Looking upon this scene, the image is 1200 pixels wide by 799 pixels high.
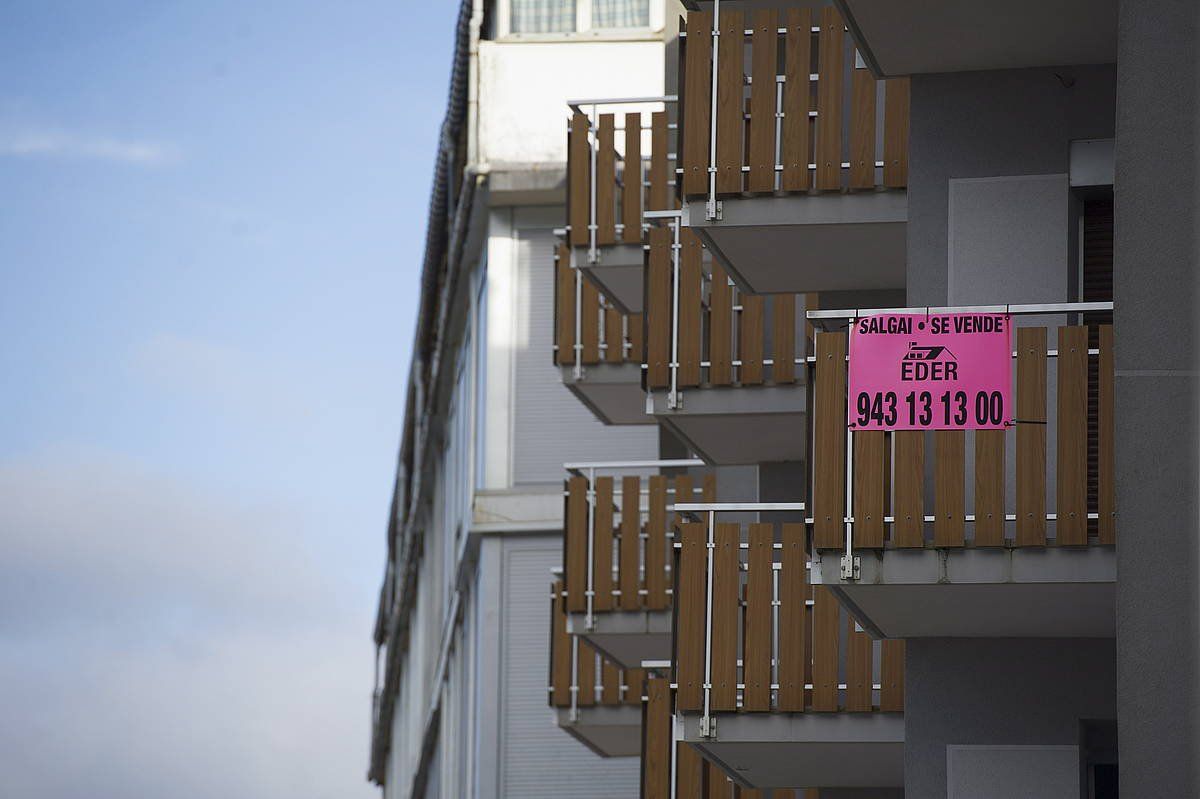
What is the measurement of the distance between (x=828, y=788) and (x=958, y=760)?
3903mm

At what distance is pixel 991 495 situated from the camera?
1380 cm

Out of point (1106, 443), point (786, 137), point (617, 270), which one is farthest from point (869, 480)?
point (617, 270)

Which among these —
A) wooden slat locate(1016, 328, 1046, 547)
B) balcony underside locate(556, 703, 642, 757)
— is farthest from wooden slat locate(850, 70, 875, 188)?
balcony underside locate(556, 703, 642, 757)

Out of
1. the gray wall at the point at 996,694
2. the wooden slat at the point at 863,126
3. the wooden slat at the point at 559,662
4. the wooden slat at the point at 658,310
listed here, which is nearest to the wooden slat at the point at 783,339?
the wooden slat at the point at 658,310

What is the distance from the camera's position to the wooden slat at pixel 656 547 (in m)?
22.6

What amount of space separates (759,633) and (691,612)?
430 mm

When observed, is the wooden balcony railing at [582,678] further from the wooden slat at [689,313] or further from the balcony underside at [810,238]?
the balcony underside at [810,238]

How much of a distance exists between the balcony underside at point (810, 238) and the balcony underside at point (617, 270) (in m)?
4.19

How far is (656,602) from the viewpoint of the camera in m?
22.6

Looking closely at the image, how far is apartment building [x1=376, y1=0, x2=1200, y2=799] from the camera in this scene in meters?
11.6

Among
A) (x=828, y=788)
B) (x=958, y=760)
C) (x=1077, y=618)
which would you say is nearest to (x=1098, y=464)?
(x=1077, y=618)

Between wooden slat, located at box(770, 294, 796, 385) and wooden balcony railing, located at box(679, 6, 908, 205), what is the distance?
2602mm

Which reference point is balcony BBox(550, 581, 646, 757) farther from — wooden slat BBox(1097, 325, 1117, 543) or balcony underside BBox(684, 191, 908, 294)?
wooden slat BBox(1097, 325, 1117, 543)

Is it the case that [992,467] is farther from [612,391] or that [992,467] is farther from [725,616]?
[612,391]
